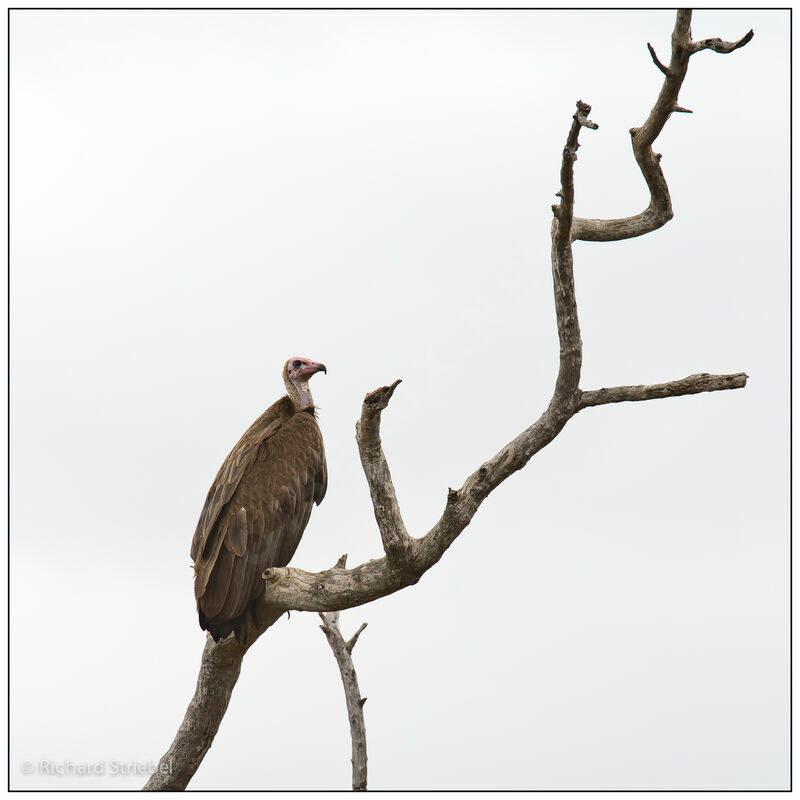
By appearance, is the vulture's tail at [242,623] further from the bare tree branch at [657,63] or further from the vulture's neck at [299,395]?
the bare tree branch at [657,63]

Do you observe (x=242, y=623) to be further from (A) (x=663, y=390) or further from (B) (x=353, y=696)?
(A) (x=663, y=390)

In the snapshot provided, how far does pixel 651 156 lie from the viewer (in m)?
8.25

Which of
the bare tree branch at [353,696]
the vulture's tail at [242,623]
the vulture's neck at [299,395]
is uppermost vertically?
the vulture's neck at [299,395]

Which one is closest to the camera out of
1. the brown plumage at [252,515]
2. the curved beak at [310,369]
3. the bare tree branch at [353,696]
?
the brown plumage at [252,515]

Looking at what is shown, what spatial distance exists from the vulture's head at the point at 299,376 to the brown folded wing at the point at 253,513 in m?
0.46

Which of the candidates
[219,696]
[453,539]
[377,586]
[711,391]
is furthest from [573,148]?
[219,696]

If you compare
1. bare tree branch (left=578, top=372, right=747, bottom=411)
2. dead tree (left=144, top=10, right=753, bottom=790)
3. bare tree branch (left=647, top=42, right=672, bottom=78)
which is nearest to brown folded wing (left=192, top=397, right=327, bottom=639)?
dead tree (left=144, top=10, right=753, bottom=790)

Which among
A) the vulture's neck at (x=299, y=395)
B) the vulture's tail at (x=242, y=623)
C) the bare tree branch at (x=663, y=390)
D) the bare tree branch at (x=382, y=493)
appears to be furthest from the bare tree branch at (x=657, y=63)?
the vulture's tail at (x=242, y=623)

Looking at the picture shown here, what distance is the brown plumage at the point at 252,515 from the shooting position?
866 cm

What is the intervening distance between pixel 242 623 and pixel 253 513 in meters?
0.93

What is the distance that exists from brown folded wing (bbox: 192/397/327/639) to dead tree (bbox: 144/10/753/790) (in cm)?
36

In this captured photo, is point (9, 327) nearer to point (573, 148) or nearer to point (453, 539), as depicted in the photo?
point (453, 539)

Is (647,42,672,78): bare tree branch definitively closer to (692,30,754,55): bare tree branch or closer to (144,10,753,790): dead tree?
(144,10,753,790): dead tree

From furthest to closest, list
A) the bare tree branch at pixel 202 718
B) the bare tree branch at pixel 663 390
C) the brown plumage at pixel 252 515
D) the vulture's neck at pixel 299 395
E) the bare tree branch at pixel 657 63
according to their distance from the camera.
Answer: the vulture's neck at pixel 299 395 → the bare tree branch at pixel 202 718 → the brown plumage at pixel 252 515 → the bare tree branch at pixel 663 390 → the bare tree branch at pixel 657 63
